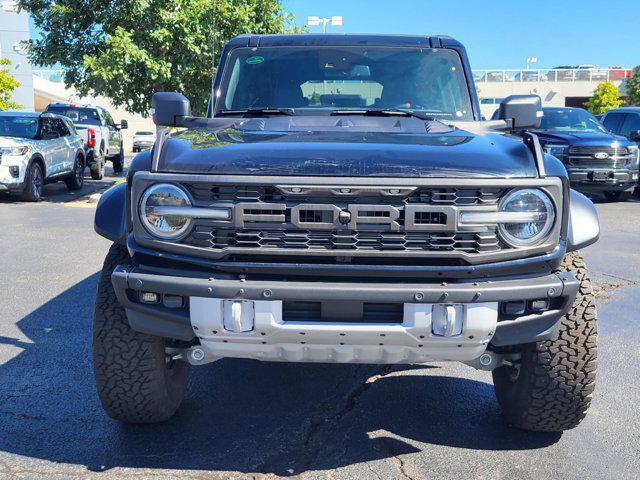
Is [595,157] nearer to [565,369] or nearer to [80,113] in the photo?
[565,369]

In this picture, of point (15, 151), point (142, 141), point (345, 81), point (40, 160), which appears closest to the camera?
point (345, 81)

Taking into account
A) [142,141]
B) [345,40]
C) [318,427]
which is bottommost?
[142,141]

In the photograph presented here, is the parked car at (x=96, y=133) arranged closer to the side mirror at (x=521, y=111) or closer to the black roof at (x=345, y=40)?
the black roof at (x=345, y=40)

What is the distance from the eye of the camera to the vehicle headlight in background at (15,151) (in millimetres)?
12538

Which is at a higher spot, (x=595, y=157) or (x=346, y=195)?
(x=346, y=195)

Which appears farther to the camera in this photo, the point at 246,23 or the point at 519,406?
the point at 246,23

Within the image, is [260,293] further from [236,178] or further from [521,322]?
[521,322]

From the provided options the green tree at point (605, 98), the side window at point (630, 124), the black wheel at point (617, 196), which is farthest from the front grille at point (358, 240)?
the green tree at point (605, 98)

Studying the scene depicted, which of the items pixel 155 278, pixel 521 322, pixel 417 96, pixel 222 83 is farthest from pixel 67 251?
pixel 521 322

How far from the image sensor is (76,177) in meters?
15.6

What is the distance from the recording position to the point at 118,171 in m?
22.6

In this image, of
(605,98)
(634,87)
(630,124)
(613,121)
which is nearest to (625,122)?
(630,124)

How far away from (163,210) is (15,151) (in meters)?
11.1

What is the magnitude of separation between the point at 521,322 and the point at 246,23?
12865 mm
